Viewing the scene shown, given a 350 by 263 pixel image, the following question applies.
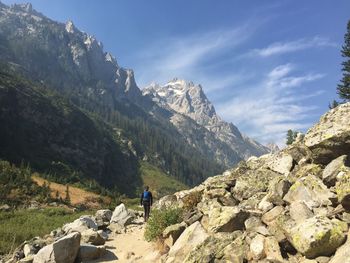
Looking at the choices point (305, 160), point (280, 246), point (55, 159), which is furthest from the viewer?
point (55, 159)

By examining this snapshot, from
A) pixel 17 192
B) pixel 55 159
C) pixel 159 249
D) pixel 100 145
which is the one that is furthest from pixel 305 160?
pixel 100 145

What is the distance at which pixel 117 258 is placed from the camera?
16672 mm

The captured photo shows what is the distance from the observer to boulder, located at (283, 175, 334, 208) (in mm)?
12820

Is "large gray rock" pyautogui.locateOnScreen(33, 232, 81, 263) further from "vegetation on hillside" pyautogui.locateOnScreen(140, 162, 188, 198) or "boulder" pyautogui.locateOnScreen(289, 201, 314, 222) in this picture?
"vegetation on hillside" pyautogui.locateOnScreen(140, 162, 188, 198)

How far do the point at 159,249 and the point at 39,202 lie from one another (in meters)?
32.5

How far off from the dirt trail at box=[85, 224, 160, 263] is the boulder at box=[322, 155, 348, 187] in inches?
281

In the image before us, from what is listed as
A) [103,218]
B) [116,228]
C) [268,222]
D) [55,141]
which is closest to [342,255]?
[268,222]

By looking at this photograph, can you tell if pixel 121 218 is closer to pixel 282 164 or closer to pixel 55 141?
pixel 282 164

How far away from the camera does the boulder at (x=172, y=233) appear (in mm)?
15383

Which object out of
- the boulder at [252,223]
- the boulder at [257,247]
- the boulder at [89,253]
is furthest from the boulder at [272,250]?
the boulder at [89,253]

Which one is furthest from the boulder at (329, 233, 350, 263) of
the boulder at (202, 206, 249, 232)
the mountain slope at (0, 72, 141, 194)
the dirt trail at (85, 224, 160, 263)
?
the mountain slope at (0, 72, 141, 194)

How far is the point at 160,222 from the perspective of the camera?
17.6 meters

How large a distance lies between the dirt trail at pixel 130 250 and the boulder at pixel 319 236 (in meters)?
6.35

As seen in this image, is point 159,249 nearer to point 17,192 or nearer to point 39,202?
point 39,202
